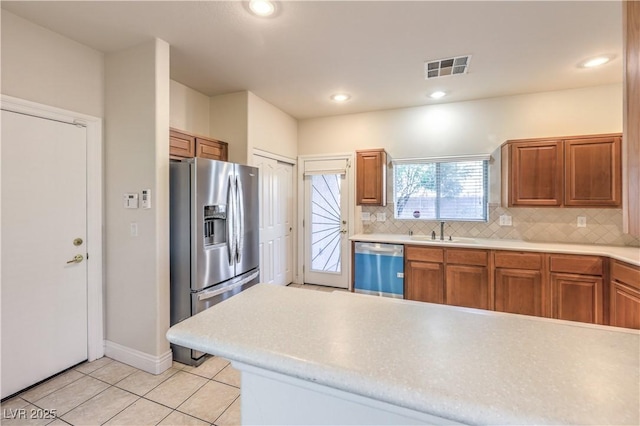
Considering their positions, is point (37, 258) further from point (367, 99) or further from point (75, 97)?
point (367, 99)

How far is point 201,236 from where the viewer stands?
8.04 ft

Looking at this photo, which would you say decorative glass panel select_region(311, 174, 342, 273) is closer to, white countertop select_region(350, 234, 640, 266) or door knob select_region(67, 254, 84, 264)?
white countertop select_region(350, 234, 640, 266)

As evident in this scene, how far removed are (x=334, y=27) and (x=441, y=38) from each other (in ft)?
2.94

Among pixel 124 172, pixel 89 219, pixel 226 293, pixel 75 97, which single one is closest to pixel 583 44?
pixel 226 293

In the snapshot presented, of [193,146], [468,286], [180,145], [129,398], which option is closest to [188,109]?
[193,146]

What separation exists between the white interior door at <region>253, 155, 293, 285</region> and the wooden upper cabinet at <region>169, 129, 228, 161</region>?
1.42 ft

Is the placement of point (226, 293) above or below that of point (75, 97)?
below

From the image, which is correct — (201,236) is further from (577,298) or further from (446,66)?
(577,298)

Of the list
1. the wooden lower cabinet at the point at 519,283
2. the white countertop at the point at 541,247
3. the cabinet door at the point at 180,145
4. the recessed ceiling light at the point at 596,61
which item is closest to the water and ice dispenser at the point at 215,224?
the cabinet door at the point at 180,145

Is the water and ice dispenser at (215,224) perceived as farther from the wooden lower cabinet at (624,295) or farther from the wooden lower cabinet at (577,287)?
the wooden lower cabinet at (624,295)

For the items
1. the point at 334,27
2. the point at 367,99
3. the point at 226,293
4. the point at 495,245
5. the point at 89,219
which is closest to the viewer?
the point at 334,27

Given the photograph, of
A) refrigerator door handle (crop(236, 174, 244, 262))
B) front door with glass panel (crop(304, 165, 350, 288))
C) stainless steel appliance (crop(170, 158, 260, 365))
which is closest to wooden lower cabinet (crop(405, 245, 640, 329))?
front door with glass panel (crop(304, 165, 350, 288))

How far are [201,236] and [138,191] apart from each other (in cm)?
65

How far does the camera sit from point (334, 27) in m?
2.19
